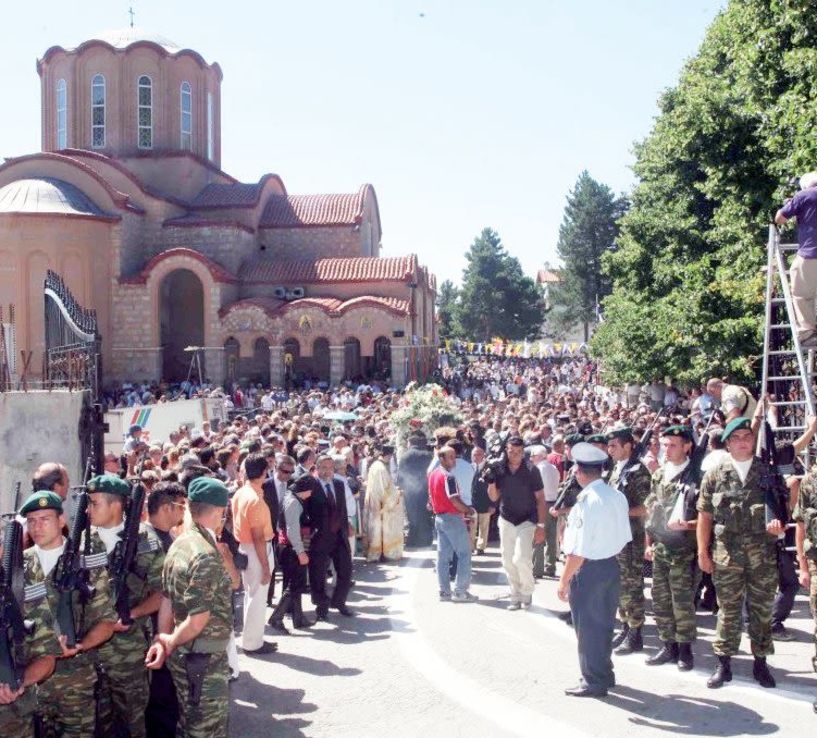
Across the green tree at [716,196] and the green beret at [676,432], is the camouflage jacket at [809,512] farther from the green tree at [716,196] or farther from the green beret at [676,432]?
the green tree at [716,196]

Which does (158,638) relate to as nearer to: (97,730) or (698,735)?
(97,730)

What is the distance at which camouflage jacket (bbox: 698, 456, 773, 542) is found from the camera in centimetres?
659

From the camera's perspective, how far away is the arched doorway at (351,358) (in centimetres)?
3525

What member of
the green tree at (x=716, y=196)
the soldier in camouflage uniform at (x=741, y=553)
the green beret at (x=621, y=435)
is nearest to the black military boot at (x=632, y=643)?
the soldier in camouflage uniform at (x=741, y=553)

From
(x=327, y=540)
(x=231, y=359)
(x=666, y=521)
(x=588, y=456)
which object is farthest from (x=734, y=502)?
(x=231, y=359)

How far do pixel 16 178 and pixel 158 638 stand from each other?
34.3m

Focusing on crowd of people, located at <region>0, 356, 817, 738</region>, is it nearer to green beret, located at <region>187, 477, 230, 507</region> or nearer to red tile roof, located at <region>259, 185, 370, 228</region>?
green beret, located at <region>187, 477, 230, 507</region>

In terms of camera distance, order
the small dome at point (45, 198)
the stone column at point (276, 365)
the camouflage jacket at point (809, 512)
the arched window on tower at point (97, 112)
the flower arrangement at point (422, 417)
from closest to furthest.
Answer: the camouflage jacket at point (809, 512), the flower arrangement at point (422, 417), the small dome at point (45, 198), the stone column at point (276, 365), the arched window on tower at point (97, 112)

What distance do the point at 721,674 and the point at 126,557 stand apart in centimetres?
410

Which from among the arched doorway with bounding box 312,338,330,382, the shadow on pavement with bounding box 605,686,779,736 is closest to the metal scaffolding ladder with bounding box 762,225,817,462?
the shadow on pavement with bounding box 605,686,779,736

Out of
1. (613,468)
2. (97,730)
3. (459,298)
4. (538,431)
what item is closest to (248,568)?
(97,730)

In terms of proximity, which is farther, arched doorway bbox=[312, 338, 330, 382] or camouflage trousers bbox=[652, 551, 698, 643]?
arched doorway bbox=[312, 338, 330, 382]

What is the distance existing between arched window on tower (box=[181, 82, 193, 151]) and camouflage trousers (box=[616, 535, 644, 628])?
111 ft

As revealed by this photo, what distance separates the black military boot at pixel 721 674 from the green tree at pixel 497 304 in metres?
65.7
